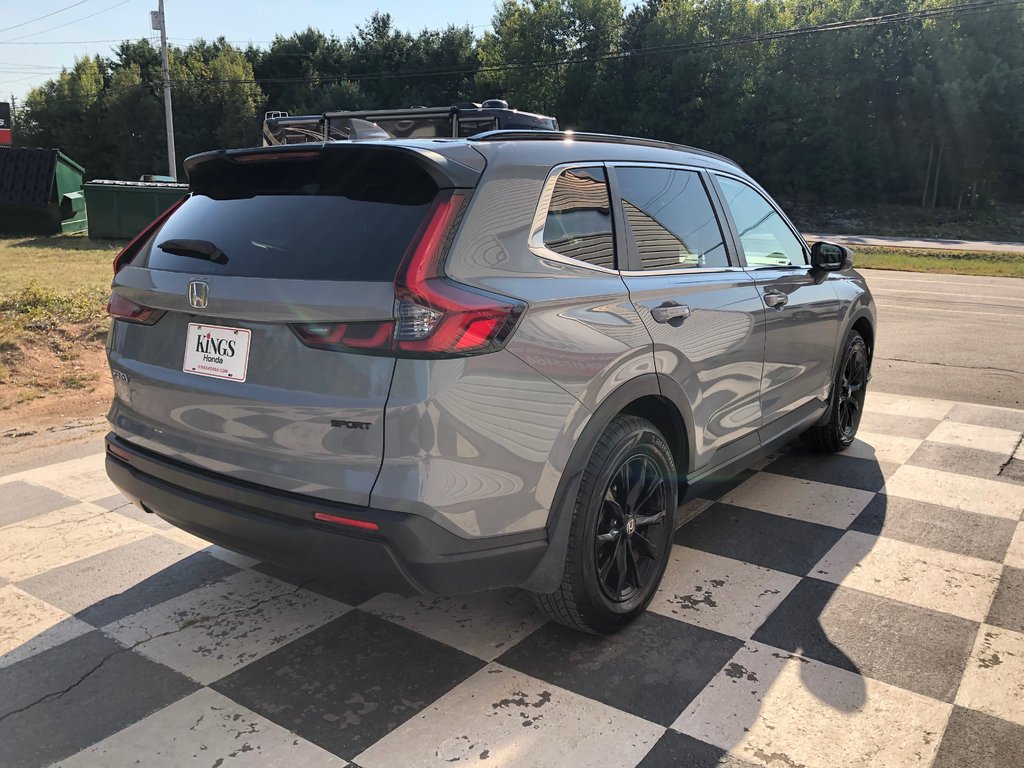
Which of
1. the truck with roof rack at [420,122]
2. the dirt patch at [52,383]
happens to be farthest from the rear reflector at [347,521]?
the truck with roof rack at [420,122]

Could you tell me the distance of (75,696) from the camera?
8.30 ft

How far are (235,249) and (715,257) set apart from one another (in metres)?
2.04

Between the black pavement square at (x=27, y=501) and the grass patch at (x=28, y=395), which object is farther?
the grass patch at (x=28, y=395)

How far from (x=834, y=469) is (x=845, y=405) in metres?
0.47

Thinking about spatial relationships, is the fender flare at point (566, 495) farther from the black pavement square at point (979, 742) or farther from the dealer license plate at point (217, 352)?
the black pavement square at point (979, 742)

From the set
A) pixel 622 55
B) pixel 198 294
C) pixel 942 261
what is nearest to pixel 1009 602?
pixel 198 294

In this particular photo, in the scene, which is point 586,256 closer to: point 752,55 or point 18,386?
point 18,386

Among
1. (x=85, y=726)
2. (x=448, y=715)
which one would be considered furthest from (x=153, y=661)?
(x=448, y=715)

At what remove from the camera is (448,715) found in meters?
2.46

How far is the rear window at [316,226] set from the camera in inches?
91.7

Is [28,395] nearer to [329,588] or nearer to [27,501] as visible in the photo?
[27,501]

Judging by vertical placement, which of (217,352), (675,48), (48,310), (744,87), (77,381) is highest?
(675,48)

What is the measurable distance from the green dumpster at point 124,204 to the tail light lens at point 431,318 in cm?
1892

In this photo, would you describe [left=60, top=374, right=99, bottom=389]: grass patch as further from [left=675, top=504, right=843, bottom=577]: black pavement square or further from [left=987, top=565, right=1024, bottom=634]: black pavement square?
[left=987, top=565, right=1024, bottom=634]: black pavement square
